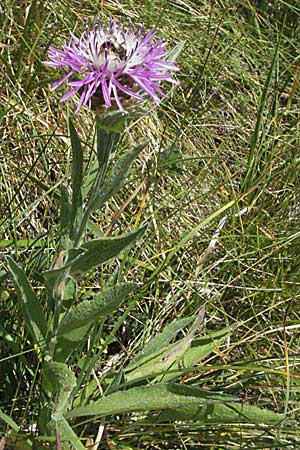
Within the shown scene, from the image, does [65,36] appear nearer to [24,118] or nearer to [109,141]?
[24,118]

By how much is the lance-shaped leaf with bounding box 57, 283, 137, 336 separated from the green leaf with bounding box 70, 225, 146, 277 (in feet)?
0.19

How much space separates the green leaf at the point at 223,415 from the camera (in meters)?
1.56

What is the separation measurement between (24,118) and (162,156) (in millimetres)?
397

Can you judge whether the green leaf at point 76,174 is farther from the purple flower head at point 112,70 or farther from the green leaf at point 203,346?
the green leaf at point 203,346

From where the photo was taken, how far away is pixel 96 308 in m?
1.41

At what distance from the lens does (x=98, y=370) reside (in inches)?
70.0

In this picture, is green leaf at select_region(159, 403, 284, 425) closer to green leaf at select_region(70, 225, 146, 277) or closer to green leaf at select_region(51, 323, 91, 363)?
green leaf at select_region(51, 323, 91, 363)

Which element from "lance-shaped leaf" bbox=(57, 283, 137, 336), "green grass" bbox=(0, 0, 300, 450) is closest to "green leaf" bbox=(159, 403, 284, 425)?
"green grass" bbox=(0, 0, 300, 450)

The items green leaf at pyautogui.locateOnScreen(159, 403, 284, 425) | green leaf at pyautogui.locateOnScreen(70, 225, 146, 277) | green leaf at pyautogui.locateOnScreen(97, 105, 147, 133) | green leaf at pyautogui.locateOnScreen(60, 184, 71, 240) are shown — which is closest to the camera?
green leaf at pyautogui.locateOnScreen(97, 105, 147, 133)

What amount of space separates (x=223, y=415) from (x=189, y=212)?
744 mm

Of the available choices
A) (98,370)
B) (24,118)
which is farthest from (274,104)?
(98,370)

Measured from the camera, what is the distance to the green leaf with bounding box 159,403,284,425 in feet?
5.11

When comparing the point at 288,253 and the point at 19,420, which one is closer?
the point at 19,420

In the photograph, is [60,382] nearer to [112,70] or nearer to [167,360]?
[167,360]
